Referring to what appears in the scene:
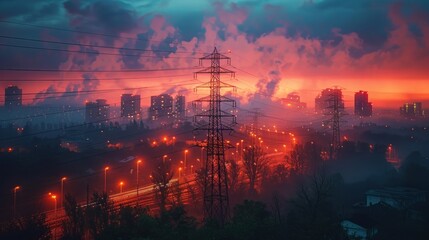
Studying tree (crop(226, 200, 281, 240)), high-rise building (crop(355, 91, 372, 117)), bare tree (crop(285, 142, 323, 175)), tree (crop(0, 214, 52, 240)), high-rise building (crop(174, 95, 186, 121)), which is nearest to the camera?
tree (crop(226, 200, 281, 240))

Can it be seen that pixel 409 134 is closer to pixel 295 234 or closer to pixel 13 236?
pixel 295 234

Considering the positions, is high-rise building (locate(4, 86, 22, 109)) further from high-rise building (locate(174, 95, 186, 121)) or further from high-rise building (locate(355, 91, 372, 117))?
high-rise building (locate(355, 91, 372, 117))

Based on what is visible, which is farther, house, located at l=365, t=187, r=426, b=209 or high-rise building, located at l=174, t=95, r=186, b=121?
high-rise building, located at l=174, t=95, r=186, b=121

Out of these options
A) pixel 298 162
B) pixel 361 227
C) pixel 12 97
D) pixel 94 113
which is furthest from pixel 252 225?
pixel 94 113

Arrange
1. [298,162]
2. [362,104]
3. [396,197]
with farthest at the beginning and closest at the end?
[362,104], [298,162], [396,197]

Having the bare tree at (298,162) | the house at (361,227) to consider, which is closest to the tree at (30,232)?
the house at (361,227)

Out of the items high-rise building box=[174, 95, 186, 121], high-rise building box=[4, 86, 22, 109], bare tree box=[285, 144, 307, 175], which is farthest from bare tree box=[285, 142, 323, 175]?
high-rise building box=[4, 86, 22, 109]

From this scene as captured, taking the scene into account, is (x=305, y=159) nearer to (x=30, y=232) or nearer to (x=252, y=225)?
(x=252, y=225)

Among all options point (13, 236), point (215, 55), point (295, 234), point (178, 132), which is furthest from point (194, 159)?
point (295, 234)

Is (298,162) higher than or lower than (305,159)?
lower
